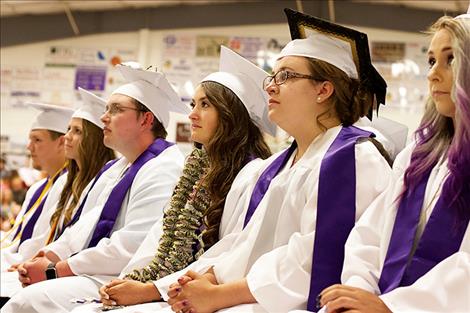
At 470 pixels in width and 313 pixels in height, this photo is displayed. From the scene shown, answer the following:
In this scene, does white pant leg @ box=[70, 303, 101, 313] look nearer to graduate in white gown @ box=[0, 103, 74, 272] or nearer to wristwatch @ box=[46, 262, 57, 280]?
wristwatch @ box=[46, 262, 57, 280]

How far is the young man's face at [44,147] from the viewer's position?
A: 672cm

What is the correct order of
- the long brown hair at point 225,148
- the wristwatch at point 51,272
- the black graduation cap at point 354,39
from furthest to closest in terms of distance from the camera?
the wristwatch at point 51,272
the long brown hair at point 225,148
the black graduation cap at point 354,39

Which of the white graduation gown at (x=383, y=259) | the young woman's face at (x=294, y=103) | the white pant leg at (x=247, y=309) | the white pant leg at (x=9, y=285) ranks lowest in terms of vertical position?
the white pant leg at (x=9, y=285)

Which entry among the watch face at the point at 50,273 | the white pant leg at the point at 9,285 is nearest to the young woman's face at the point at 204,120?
the watch face at the point at 50,273

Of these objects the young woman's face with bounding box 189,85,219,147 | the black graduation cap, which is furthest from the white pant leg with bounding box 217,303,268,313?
the young woman's face with bounding box 189,85,219,147

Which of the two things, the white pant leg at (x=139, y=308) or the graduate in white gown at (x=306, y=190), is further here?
the white pant leg at (x=139, y=308)

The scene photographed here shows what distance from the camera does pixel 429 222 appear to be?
2467mm

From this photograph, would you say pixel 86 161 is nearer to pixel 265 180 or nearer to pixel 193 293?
pixel 265 180

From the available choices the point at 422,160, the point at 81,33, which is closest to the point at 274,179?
the point at 422,160

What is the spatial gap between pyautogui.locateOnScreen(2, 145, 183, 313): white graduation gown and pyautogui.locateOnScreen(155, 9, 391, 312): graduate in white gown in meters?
0.95

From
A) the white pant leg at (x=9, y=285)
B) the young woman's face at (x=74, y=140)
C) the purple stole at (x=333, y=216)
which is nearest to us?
the purple stole at (x=333, y=216)

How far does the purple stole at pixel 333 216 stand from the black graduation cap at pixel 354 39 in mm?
439

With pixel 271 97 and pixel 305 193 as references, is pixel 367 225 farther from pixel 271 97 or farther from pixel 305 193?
pixel 271 97

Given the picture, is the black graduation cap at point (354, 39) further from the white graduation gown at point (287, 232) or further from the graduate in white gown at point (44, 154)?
the graduate in white gown at point (44, 154)
